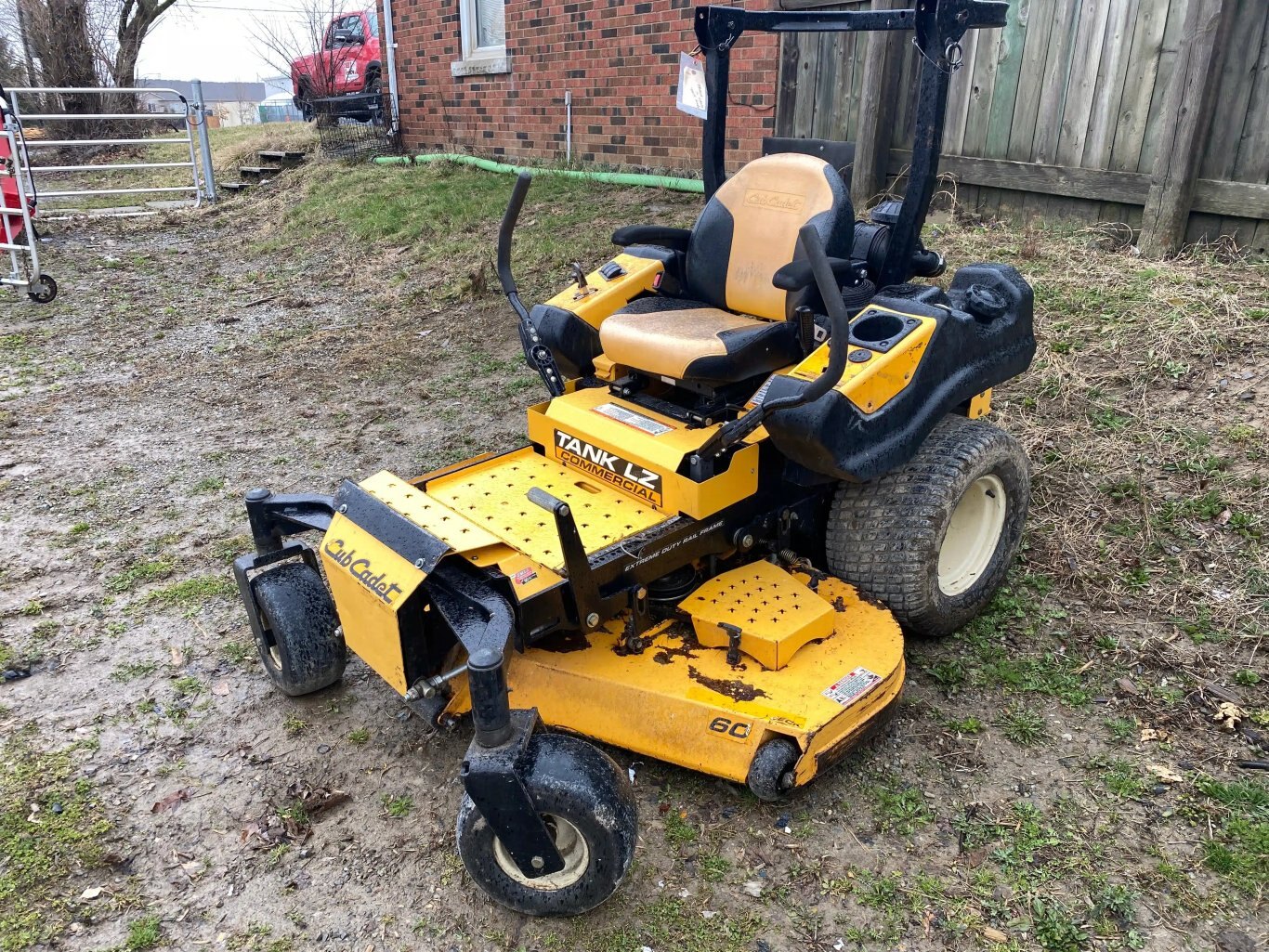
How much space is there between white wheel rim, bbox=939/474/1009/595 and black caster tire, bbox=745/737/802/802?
1.13 meters

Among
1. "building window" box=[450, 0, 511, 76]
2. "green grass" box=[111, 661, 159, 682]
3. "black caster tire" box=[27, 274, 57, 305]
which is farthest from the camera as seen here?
"building window" box=[450, 0, 511, 76]

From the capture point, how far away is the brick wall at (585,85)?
738 cm

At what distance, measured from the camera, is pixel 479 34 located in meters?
10.7

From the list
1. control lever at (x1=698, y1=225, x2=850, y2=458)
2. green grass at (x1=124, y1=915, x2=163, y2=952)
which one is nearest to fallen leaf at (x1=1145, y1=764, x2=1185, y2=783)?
control lever at (x1=698, y1=225, x2=850, y2=458)

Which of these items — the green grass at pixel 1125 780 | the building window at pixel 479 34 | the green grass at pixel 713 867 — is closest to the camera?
the green grass at pixel 713 867

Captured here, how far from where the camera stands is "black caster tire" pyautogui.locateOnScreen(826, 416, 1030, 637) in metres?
2.90

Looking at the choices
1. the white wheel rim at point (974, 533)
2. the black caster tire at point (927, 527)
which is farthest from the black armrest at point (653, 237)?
the white wheel rim at point (974, 533)

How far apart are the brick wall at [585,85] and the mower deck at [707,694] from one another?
18.1 feet

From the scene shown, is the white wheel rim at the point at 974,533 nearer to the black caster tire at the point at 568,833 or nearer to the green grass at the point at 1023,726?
the green grass at the point at 1023,726

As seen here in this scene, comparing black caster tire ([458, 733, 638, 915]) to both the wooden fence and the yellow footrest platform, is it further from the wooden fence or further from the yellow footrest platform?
the wooden fence

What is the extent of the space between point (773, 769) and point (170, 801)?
1.62m

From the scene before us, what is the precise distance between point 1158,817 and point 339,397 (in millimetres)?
4515

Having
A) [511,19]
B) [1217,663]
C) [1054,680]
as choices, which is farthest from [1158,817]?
[511,19]

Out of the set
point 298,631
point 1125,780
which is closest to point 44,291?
point 298,631
